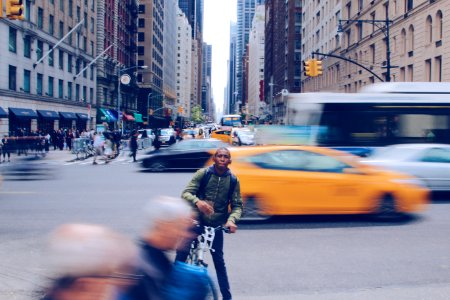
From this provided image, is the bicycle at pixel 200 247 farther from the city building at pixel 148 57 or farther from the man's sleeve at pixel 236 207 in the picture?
the city building at pixel 148 57

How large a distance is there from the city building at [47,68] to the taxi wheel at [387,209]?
29324 mm

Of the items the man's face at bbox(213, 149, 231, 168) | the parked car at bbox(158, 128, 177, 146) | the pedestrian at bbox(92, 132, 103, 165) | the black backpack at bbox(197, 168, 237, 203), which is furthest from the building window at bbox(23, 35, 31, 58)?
the man's face at bbox(213, 149, 231, 168)

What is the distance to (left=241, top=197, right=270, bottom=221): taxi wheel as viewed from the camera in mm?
10367

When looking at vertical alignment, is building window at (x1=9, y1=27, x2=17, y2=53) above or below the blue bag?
above

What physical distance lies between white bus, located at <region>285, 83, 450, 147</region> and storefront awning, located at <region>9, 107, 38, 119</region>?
27.2 metres

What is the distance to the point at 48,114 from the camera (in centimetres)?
4628

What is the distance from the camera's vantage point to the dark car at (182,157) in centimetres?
2170

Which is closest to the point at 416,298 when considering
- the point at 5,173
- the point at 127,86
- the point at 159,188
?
the point at 159,188

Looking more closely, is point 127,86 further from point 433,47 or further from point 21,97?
point 433,47

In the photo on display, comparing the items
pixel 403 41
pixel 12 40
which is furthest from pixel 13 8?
pixel 403 41

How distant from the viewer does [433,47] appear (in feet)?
117

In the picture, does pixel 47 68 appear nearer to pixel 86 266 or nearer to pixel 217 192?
pixel 217 192

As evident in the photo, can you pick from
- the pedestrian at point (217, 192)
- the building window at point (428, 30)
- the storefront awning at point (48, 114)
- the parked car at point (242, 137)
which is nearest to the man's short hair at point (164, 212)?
the pedestrian at point (217, 192)

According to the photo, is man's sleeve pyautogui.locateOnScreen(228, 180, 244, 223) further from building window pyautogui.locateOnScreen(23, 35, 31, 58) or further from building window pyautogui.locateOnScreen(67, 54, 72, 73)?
building window pyautogui.locateOnScreen(67, 54, 72, 73)
